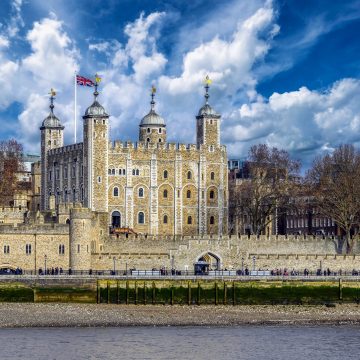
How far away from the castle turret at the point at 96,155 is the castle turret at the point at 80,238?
20.1 meters

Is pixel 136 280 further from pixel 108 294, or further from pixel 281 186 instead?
pixel 281 186

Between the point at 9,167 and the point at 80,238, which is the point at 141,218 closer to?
the point at 9,167

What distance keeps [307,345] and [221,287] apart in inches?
558

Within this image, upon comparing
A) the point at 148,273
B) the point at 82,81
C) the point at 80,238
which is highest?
the point at 82,81

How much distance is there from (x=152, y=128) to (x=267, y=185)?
17085 mm

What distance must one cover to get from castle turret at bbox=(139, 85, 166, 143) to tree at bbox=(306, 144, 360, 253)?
19.3 meters

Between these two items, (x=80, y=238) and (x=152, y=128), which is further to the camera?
(x=152, y=128)

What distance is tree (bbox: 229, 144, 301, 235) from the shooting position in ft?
306

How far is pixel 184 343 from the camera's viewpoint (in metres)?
54.8

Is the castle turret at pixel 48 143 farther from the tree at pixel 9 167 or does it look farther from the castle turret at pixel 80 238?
the castle turret at pixel 80 238

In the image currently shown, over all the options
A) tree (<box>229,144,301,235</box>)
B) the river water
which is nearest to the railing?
the river water

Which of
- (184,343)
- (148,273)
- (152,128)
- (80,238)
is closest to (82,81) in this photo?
(152,128)

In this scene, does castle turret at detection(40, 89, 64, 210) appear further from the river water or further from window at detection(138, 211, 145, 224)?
the river water

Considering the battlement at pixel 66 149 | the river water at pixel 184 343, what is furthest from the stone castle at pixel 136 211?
the river water at pixel 184 343
